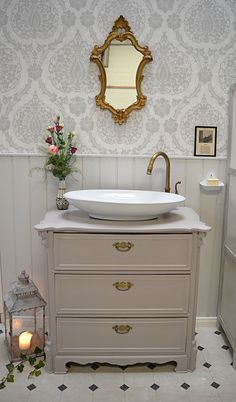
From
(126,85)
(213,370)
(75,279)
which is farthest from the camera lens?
(126,85)

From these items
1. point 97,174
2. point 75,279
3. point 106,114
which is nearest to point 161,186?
point 97,174

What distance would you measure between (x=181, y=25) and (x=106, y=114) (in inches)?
26.6

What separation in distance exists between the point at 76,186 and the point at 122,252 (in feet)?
2.17

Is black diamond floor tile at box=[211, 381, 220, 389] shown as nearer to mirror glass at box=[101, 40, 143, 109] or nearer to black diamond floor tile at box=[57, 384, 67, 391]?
black diamond floor tile at box=[57, 384, 67, 391]

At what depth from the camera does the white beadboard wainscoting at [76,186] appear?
7.45 feet

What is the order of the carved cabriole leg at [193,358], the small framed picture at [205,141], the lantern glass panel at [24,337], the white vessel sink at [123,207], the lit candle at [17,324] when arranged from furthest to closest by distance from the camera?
the lit candle at [17,324]
the small framed picture at [205,141]
the lantern glass panel at [24,337]
the carved cabriole leg at [193,358]
the white vessel sink at [123,207]

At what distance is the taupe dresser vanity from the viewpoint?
1806 millimetres

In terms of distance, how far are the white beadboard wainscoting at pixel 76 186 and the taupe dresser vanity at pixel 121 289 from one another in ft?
1.22

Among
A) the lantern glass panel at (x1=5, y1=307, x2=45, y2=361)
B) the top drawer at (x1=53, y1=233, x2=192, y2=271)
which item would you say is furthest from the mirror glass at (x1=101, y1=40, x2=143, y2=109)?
the lantern glass panel at (x1=5, y1=307, x2=45, y2=361)

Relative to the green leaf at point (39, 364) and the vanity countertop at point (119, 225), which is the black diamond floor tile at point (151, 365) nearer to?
the green leaf at point (39, 364)

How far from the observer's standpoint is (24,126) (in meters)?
2.22

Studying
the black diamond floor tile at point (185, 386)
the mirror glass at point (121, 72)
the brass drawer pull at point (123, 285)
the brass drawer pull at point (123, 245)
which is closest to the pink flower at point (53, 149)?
the mirror glass at point (121, 72)

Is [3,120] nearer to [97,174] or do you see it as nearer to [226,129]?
[97,174]

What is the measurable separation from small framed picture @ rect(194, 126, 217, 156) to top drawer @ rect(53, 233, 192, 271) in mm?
681
